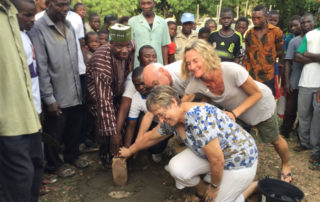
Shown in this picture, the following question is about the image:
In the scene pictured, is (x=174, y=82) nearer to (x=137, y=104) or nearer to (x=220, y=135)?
(x=137, y=104)

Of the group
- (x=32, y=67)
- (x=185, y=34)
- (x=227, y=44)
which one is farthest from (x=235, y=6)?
(x=32, y=67)

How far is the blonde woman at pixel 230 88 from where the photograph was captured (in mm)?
2434

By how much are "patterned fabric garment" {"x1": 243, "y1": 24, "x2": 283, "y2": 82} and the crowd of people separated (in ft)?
0.05

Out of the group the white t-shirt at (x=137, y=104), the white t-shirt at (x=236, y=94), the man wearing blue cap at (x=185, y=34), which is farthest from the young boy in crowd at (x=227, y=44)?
the white t-shirt at (x=137, y=104)

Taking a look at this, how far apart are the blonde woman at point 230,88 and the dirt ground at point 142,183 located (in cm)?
55

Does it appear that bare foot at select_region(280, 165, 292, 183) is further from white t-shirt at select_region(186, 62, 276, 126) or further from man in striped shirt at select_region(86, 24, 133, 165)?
man in striped shirt at select_region(86, 24, 133, 165)

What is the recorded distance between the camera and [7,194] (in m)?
2.07

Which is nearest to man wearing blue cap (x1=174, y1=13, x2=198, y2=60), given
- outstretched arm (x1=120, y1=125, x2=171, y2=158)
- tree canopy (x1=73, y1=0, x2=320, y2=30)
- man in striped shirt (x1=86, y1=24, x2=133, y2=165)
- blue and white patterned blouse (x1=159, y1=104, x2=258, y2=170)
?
man in striped shirt (x1=86, y1=24, x2=133, y2=165)

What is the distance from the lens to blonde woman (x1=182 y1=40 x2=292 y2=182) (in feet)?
7.98

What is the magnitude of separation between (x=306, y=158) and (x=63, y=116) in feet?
9.78

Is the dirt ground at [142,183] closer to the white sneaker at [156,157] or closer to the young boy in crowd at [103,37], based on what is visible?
the white sneaker at [156,157]

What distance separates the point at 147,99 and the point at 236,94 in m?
0.97

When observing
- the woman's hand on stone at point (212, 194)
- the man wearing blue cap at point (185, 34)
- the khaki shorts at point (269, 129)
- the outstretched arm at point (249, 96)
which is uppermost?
the man wearing blue cap at point (185, 34)

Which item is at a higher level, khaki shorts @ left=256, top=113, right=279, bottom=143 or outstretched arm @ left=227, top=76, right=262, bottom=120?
outstretched arm @ left=227, top=76, right=262, bottom=120
